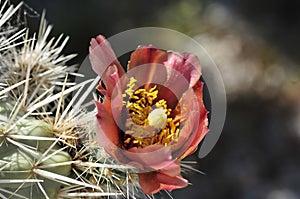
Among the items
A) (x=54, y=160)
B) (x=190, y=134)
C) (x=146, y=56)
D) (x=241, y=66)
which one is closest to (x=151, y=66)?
(x=146, y=56)

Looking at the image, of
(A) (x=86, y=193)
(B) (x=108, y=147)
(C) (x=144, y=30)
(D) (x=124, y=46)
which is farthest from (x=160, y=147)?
(C) (x=144, y=30)

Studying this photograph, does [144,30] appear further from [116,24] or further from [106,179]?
[106,179]

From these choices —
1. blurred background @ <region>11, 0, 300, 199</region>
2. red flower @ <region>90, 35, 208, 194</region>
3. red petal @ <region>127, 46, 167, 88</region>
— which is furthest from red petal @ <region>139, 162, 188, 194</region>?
blurred background @ <region>11, 0, 300, 199</region>

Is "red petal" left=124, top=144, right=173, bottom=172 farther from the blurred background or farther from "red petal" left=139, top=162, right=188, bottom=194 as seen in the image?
the blurred background

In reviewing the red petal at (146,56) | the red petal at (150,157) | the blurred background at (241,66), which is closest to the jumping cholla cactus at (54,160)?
the red petal at (150,157)

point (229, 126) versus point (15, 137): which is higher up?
point (229, 126)

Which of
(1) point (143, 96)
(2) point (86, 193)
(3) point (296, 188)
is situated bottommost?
(2) point (86, 193)
